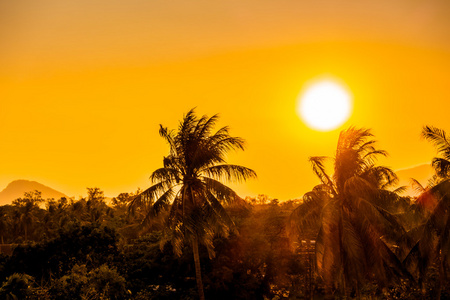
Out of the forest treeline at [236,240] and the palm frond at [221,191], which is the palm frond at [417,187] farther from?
the palm frond at [221,191]

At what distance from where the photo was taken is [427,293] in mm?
24406

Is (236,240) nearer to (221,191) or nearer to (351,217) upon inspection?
(221,191)

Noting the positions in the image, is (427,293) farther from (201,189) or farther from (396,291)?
(201,189)

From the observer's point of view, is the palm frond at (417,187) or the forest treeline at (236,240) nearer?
the forest treeline at (236,240)

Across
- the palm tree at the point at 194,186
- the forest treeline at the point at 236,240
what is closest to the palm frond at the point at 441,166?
the forest treeline at the point at 236,240

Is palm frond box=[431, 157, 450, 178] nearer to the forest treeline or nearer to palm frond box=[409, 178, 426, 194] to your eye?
the forest treeline

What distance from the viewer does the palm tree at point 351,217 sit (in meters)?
14.8

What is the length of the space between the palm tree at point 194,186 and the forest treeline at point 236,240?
0.17 ft

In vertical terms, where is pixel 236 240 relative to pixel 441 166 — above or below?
below

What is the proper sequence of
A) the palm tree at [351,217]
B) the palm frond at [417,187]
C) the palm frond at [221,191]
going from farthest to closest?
the palm frond at [417,187] < the palm frond at [221,191] < the palm tree at [351,217]

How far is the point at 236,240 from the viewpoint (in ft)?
82.7

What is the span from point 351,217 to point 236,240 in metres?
11.2

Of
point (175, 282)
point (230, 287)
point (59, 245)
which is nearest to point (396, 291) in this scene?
point (230, 287)

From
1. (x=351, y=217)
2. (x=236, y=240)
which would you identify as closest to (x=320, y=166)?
(x=351, y=217)
